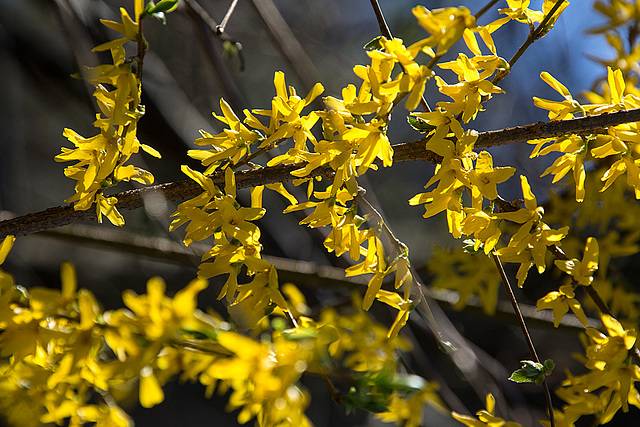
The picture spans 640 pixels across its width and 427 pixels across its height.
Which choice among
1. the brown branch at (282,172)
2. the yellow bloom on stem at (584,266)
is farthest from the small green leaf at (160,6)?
the yellow bloom on stem at (584,266)

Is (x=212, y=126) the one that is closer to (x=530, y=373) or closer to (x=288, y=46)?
(x=288, y=46)

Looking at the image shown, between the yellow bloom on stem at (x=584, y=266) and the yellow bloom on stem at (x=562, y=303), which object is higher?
the yellow bloom on stem at (x=584, y=266)

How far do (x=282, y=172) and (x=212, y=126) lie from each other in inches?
80.6

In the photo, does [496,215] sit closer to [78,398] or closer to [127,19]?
[127,19]

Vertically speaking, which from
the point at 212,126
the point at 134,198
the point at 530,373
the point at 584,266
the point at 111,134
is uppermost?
the point at 111,134

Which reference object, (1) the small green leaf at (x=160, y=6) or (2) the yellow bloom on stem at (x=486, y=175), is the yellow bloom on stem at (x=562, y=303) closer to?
(2) the yellow bloom on stem at (x=486, y=175)

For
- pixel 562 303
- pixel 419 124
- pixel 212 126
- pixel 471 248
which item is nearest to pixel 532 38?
pixel 419 124

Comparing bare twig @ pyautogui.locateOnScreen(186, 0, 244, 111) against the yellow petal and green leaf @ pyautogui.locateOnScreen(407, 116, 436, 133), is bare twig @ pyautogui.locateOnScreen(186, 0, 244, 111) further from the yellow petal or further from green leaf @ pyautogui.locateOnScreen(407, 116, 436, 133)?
the yellow petal

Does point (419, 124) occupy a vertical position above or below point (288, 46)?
above

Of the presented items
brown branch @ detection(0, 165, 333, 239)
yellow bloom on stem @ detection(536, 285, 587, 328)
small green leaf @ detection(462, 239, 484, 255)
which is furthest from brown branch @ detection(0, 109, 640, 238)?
yellow bloom on stem @ detection(536, 285, 587, 328)

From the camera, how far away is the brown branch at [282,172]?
691mm

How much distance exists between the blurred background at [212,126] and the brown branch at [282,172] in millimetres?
718

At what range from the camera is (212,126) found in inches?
107

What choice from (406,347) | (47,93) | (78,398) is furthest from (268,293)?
(47,93)
